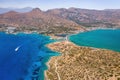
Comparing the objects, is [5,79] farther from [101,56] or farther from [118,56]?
[118,56]

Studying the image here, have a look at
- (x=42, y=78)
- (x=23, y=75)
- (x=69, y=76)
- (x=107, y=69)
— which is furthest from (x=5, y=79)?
(x=107, y=69)

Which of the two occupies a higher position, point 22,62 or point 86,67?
point 86,67

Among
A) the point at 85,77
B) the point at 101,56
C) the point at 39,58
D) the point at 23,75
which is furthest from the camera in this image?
the point at 39,58

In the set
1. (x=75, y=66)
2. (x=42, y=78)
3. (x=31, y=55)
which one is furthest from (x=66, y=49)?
(x=42, y=78)

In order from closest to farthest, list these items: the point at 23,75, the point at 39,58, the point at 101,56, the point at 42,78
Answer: the point at 42,78 < the point at 23,75 < the point at 101,56 < the point at 39,58

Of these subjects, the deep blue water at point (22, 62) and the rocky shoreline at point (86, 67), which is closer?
the rocky shoreline at point (86, 67)

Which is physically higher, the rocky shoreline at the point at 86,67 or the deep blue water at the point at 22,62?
the rocky shoreline at the point at 86,67

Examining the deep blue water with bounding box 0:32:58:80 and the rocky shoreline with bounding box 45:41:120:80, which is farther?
the deep blue water with bounding box 0:32:58:80

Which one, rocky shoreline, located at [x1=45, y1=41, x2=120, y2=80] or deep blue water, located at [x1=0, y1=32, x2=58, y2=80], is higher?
rocky shoreline, located at [x1=45, y1=41, x2=120, y2=80]

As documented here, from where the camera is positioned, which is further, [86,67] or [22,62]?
[22,62]

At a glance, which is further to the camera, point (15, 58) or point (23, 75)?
point (15, 58)
